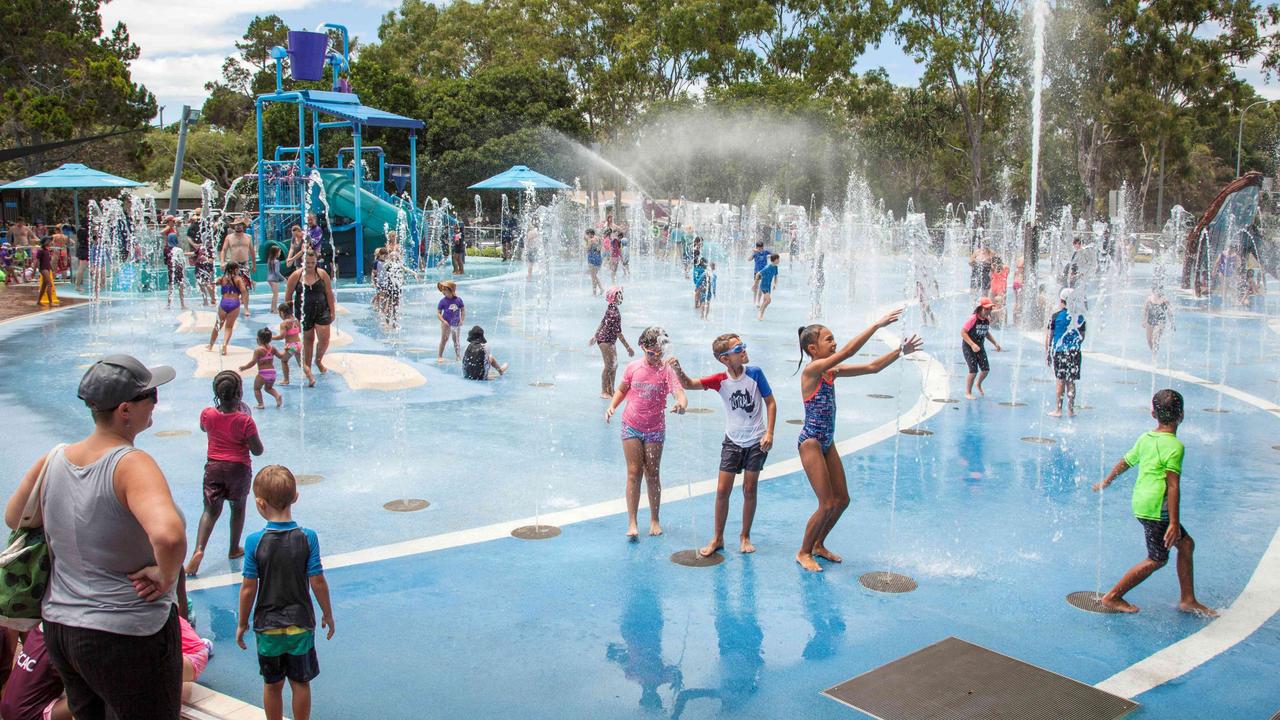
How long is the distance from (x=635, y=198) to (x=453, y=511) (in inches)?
1949

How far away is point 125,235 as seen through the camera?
1166 inches

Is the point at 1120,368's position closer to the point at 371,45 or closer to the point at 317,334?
the point at 317,334

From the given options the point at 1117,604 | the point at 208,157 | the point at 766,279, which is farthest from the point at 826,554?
the point at 208,157

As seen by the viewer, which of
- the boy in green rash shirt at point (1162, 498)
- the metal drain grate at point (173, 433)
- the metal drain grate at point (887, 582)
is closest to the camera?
the boy in green rash shirt at point (1162, 498)

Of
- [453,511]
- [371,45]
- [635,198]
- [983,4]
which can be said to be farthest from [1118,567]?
[371,45]

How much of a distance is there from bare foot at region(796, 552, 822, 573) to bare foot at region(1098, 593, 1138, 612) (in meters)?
1.57

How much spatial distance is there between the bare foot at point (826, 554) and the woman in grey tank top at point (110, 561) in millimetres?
4185

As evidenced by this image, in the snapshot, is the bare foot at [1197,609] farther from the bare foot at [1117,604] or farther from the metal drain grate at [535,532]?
the metal drain grate at [535,532]

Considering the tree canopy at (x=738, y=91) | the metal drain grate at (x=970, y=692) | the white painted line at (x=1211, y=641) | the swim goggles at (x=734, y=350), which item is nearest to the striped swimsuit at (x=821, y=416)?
the swim goggles at (x=734, y=350)

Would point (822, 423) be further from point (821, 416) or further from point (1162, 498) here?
point (1162, 498)

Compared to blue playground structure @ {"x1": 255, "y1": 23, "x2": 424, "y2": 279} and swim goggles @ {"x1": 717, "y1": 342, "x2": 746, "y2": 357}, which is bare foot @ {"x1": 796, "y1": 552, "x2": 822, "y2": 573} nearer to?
swim goggles @ {"x1": 717, "y1": 342, "x2": 746, "y2": 357}

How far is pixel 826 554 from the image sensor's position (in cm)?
637

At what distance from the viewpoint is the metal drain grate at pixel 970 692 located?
14.3 ft

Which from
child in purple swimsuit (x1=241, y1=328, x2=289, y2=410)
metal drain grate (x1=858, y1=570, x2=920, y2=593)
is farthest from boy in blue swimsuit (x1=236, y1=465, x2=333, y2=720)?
child in purple swimsuit (x1=241, y1=328, x2=289, y2=410)
